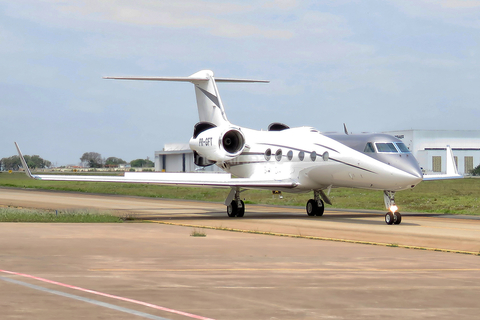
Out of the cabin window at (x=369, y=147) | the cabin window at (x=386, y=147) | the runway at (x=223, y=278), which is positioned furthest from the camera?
the cabin window at (x=369, y=147)

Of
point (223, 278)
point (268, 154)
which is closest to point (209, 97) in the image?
point (268, 154)

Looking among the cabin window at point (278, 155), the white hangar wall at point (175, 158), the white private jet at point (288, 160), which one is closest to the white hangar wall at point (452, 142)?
the white hangar wall at point (175, 158)

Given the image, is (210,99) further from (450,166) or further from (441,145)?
(441,145)

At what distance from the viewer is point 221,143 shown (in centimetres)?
2917

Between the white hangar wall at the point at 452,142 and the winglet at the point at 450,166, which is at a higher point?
the white hangar wall at the point at 452,142

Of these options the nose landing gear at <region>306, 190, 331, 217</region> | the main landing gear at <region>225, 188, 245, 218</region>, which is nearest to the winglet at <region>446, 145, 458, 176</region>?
the nose landing gear at <region>306, 190, 331, 217</region>

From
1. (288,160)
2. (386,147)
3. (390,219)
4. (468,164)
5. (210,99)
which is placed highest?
(210,99)

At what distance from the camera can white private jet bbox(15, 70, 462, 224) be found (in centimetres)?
2292

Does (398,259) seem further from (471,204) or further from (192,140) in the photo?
(471,204)

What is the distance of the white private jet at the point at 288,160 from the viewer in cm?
2292

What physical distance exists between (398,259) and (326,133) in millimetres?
13782

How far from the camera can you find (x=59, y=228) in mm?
19266

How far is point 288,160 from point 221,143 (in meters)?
3.56

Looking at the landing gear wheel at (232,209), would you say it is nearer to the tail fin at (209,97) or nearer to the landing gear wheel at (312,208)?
the landing gear wheel at (312,208)
